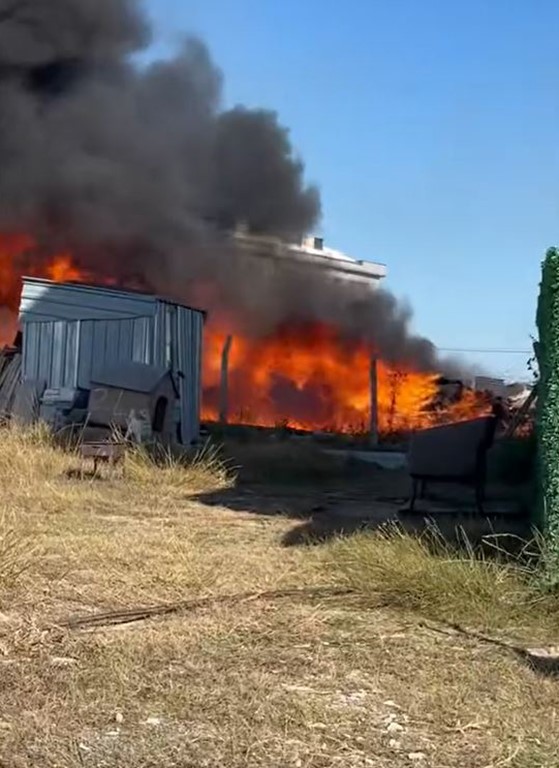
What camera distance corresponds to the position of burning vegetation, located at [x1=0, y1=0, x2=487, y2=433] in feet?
59.6

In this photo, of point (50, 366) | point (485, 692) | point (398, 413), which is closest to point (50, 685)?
point (485, 692)

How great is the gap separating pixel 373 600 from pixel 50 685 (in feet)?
6.44

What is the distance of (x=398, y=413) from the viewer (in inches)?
715

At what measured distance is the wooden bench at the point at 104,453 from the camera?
34.0 ft

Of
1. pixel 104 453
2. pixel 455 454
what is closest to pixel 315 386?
pixel 104 453

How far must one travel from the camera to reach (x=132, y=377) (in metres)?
12.7

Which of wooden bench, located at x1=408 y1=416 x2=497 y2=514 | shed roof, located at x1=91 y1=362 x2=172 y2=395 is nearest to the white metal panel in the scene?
shed roof, located at x1=91 y1=362 x2=172 y2=395

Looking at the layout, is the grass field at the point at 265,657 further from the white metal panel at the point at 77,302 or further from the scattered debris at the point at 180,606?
the white metal panel at the point at 77,302

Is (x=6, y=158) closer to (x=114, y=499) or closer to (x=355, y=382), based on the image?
(x=355, y=382)

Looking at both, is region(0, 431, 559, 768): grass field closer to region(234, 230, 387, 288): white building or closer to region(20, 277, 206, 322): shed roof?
region(20, 277, 206, 322): shed roof

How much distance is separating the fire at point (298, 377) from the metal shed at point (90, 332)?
3.18m

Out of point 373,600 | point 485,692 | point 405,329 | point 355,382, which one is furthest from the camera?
point 405,329

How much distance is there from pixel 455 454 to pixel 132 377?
219 inches

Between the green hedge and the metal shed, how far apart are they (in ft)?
29.5
